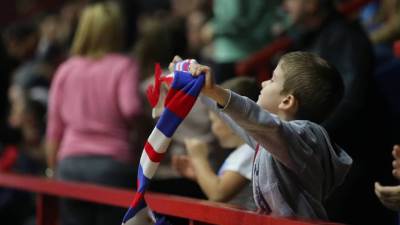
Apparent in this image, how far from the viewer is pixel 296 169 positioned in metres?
2.79

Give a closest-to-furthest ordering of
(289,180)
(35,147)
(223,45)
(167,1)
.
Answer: (289,180), (223,45), (35,147), (167,1)

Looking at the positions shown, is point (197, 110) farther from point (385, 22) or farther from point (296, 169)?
point (385, 22)

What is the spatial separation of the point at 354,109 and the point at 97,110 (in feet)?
4.54

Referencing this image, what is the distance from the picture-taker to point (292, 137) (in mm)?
2660

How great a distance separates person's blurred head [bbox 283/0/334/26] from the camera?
444 cm

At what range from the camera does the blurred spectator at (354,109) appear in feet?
13.2

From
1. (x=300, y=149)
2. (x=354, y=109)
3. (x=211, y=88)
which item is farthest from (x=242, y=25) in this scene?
(x=211, y=88)

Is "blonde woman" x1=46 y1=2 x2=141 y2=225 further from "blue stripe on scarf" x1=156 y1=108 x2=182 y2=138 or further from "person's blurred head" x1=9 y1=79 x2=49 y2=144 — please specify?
"blue stripe on scarf" x1=156 y1=108 x2=182 y2=138

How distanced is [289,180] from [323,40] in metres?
1.56

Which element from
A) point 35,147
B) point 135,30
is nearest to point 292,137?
point 35,147

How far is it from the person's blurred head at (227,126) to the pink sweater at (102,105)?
1.03 m

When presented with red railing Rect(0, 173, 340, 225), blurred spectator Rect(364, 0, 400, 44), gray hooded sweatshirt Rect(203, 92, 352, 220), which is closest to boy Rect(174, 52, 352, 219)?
gray hooded sweatshirt Rect(203, 92, 352, 220)

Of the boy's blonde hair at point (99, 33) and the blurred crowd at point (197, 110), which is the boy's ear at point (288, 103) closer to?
the blurred crowd at point (197, 110)

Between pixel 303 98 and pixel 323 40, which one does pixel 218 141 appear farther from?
pixel 303 98
